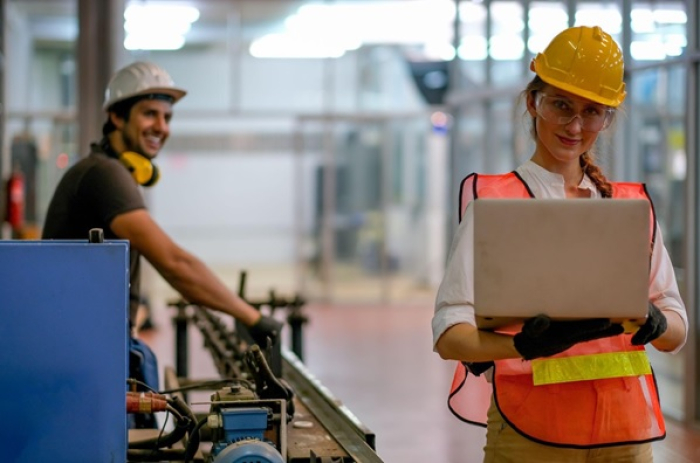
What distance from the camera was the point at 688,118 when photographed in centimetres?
650

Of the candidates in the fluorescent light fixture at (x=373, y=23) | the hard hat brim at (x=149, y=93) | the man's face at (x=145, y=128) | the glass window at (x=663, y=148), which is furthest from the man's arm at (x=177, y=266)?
the fluorescent light fixture at (x=373, y=23)

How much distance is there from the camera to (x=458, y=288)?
2.09 metres

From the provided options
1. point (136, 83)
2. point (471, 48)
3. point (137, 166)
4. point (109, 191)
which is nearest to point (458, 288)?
point (109, 191)

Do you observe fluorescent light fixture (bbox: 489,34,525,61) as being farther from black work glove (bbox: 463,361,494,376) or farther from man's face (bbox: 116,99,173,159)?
black work glove (bbox: 463,361,494,376)

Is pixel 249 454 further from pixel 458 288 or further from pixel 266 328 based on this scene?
pixel 266 328

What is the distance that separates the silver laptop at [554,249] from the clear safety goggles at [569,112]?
0.35m

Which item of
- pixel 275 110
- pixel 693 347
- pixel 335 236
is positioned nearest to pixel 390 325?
pixel 335 236

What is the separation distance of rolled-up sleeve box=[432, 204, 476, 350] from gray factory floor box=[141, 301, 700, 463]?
10.7ft

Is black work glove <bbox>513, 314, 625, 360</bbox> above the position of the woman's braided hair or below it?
below

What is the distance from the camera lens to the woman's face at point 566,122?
221 cm

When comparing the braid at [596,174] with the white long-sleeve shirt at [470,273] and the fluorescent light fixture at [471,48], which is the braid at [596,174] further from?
the fluorescent light fixture at [471,48]

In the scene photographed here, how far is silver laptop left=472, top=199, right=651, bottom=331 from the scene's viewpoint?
1905 millimetres

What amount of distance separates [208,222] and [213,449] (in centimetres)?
1316

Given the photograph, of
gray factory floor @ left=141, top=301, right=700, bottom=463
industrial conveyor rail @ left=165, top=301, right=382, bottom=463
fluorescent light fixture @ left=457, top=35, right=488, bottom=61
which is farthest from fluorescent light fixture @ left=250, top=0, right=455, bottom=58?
industrial conveyor rail @ left=165, top=301, right=382, bottom=463
